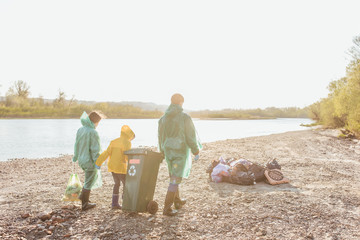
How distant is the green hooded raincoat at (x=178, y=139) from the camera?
4.71 m

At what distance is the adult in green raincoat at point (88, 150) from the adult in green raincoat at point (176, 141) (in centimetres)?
119

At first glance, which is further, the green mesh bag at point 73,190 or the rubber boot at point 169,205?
the green mesh bag at point 73,190

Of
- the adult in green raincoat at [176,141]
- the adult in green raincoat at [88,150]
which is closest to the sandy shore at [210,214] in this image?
the adult in green raincoat at [88,150]

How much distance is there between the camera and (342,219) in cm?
459

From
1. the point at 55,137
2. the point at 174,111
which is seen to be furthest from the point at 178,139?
the point at 55,137

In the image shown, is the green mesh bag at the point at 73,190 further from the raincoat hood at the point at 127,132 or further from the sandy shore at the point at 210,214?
the raincoat hood at the point at 127,132

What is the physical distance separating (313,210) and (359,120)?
2008 cm

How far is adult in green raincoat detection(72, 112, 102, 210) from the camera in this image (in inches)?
194

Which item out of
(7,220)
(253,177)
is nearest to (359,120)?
(253,177)

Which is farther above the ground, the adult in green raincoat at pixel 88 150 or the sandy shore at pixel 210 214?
the adult in green raincoat at pixel 88 150

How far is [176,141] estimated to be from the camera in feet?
15.5

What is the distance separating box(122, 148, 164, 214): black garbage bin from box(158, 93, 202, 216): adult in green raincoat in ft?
0.82

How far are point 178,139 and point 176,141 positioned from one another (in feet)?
0.15

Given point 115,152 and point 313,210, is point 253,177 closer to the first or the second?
point 313,210
